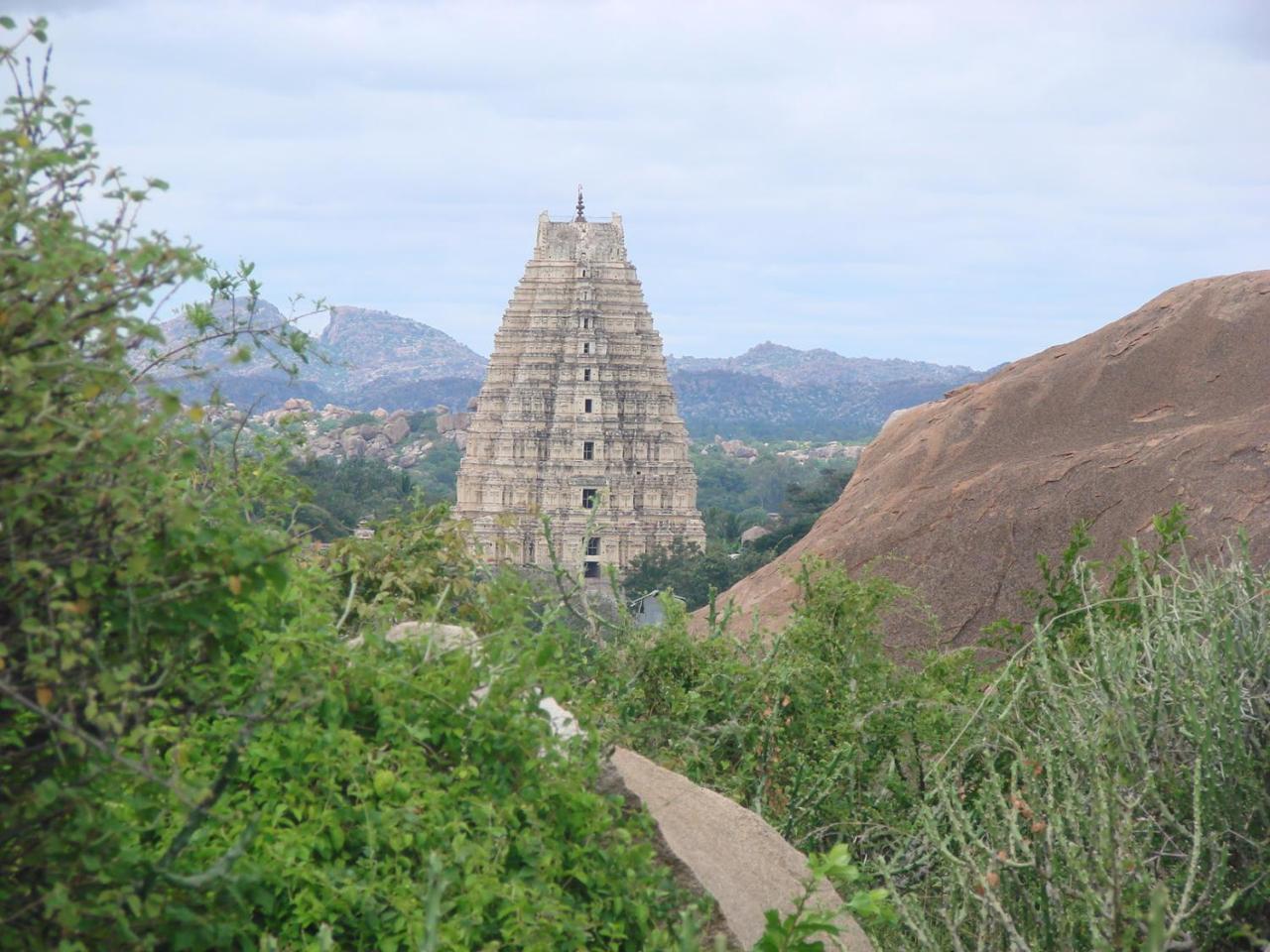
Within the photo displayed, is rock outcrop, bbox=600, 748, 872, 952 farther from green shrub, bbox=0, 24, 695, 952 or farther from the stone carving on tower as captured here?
the stone carving on tower

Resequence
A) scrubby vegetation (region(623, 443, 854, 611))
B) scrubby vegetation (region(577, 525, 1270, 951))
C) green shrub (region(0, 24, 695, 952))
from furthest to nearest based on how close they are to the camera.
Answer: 1. scrubby vegetation (region(623, 443, 854, 611))
2. scrubby vegetation (region(577, 525, 1270, 951))
3. green shrub (region(0, 24, 695, 952))

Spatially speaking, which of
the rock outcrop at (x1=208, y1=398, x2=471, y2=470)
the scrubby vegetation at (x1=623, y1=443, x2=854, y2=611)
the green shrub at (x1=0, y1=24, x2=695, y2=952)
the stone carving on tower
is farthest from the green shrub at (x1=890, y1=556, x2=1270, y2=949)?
the rock outcrop at (x1=208, y1=398, x2=471, y2=470)

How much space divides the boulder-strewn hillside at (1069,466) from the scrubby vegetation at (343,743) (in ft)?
12.2

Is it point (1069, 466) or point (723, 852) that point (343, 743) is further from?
point (1069, 466)

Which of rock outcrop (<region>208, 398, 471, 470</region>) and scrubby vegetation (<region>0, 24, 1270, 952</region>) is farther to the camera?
rock outcrop (<region>208, 398, 471, 470</region>)

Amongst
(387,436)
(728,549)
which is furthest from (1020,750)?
(387,436)

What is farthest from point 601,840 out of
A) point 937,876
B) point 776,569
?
point 776,569

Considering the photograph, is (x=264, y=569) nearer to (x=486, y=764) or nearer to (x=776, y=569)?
(x=486, y=764)

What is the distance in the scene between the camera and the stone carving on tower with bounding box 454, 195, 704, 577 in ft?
169

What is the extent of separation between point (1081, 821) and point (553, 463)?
151 feet

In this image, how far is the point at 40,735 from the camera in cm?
348

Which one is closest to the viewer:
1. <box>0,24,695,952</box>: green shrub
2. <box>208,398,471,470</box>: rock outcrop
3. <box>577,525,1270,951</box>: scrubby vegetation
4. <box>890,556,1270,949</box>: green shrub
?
<box>0,24,695,952</box>: green shrub

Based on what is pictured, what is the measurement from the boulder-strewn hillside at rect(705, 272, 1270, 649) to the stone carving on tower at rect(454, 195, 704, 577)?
123 feet

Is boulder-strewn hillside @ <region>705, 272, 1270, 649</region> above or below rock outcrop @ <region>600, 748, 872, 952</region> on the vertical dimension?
above
